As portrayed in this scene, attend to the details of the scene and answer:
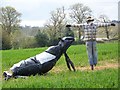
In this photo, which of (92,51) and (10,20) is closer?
(92,51)

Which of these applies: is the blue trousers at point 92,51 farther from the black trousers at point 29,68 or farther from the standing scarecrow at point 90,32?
the black trousers at point 29,68

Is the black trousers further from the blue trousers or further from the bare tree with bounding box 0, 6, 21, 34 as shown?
the bare tree with bounding box 0, 6, 21, 34

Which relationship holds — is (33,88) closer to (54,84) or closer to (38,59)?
(54,84)

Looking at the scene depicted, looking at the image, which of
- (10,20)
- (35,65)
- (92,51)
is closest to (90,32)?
(92,51)

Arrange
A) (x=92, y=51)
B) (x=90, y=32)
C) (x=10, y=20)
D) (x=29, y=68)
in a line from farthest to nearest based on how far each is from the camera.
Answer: (x=10, y=20)
(x=92, y=51)
(x=90, y=32)
(x=29, y=68)

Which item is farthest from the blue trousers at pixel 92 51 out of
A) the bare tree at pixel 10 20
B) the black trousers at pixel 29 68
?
the bare tree at pixel 10 20

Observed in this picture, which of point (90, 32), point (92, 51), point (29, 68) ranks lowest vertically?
point (29, 68)

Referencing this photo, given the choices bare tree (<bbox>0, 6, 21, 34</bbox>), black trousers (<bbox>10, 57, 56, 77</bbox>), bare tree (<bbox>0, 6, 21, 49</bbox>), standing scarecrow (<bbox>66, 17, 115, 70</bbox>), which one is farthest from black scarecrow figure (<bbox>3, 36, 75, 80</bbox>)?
bare tree (<bbox>0, 6, 21, 34</bbox>)

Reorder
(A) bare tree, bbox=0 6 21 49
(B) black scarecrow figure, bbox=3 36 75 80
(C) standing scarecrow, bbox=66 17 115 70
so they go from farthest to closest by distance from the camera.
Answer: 1. (A) bare tree, bbox=0 6 21 49
2. (C) standing scarecrow, bbox=66 17 115 70
3. (B) black scarecrow figure, bbox=3 36 75 80

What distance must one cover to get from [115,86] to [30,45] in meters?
30.2

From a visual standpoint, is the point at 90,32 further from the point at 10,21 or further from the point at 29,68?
the point at 10,21

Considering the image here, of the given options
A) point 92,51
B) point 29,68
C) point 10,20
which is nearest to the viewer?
point 29,68

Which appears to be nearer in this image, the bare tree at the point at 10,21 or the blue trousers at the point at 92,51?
the blue trousers at the point at 92,51

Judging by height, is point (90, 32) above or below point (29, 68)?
above
